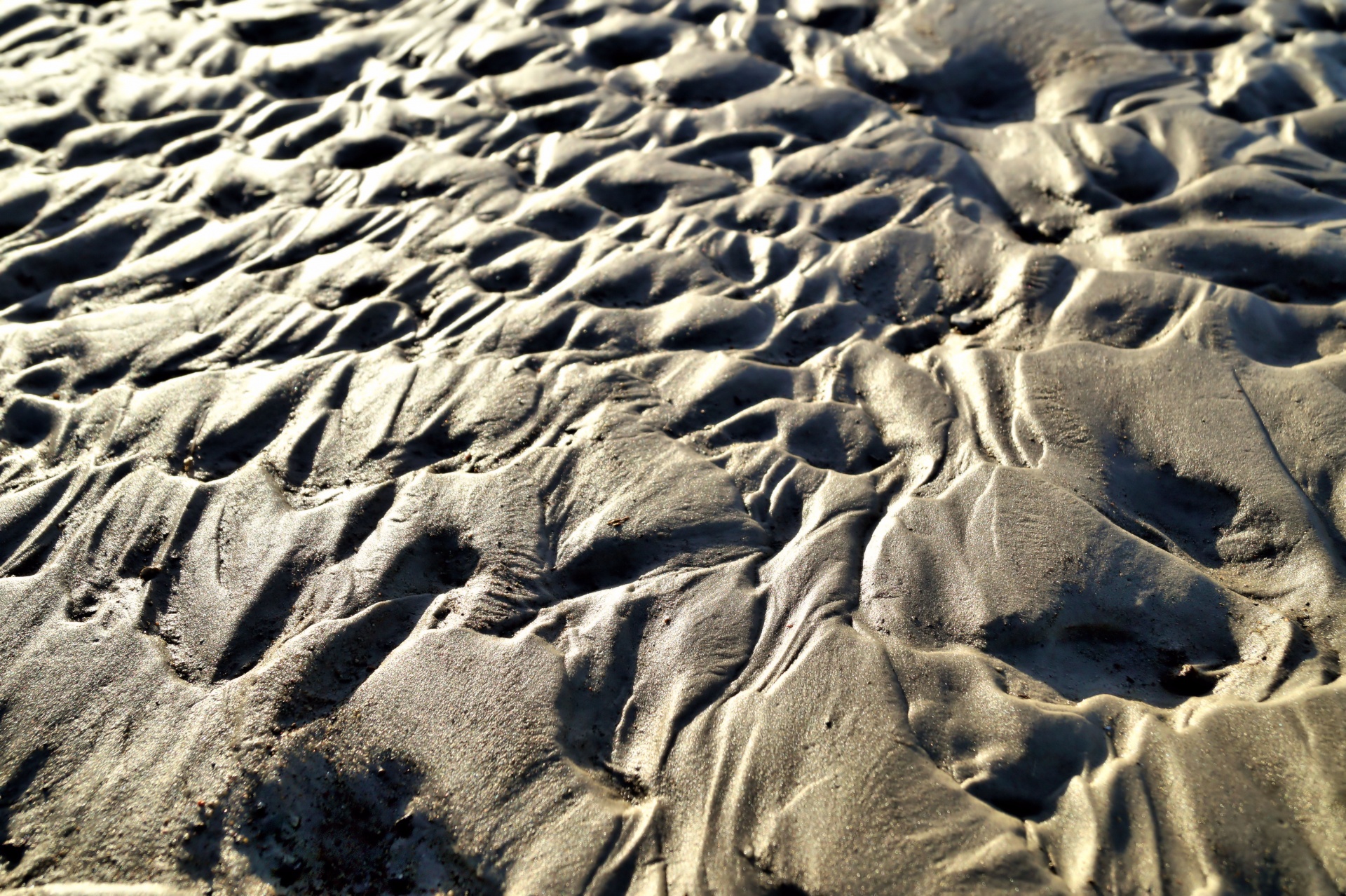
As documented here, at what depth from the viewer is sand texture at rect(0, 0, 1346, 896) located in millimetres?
1475

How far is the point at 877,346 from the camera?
238cm

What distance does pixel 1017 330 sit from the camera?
7.84ft

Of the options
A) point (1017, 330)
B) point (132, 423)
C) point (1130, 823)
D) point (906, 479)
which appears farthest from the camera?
point (1017, 330)

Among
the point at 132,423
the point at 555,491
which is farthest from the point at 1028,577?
the point at 132,423

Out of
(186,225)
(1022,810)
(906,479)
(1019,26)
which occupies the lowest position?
(1022,810)

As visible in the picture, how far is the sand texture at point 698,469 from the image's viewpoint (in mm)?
1475

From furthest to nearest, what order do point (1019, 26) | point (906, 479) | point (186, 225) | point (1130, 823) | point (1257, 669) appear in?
point (1019, 26) → point (186, 225) → point (906, 479) → point (1257, 669) → point (1130, 823)

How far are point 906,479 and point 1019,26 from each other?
8.38 ft

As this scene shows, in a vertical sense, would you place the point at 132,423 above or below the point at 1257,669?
above

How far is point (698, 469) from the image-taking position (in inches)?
81.1

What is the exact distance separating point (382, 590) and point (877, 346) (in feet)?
5.15

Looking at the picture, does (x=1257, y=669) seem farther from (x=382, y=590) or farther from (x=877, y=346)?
(x=382, y=590)

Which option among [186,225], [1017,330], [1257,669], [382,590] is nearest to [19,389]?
[186,225]

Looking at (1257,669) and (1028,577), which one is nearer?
(1257,669)
